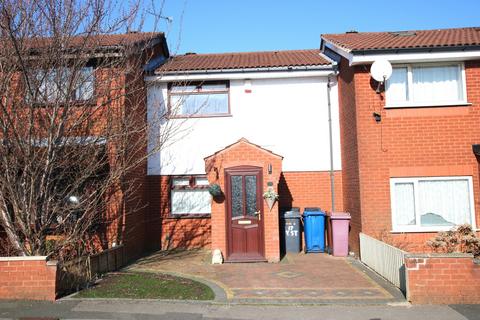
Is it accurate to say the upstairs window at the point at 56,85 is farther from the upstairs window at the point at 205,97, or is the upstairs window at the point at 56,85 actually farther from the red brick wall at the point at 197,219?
the red brick wall at the point at 197,219

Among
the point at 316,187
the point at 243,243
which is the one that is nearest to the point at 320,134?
the point at 316,187

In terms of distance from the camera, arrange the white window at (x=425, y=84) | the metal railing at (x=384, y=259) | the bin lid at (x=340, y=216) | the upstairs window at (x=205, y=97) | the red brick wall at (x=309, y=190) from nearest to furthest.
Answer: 1. the metal railing at (x=384, y=259)
2. the white window at (x=425, y=84)
3. the bin lid at (x=340, y=216)
4. the red brick wall at (x=309, y=190)
5. the upstairs window at (x=205, y=97)

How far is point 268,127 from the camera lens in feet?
40.4

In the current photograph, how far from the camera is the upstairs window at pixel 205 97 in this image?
12.4 meters

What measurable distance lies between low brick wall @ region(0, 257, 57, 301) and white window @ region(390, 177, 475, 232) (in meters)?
7.45

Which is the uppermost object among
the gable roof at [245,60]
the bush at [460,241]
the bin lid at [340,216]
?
the gable roof at [245,60]

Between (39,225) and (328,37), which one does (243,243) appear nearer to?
(39,225)

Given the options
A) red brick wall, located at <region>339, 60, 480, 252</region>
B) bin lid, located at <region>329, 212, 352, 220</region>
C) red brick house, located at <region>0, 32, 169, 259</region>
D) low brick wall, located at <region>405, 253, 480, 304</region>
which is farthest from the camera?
bin lid, located at <region>329, 212, 352, 220</region>

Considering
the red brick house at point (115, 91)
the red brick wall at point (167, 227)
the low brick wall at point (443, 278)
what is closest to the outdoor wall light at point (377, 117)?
the low brick wall at point (443, 278)

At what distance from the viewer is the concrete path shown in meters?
6.08

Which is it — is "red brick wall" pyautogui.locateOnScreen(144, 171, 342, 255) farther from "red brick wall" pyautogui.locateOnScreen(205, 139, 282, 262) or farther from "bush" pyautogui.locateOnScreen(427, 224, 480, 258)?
"bush" pyautogui.locateOnScreen(427, 224, 480, 258)

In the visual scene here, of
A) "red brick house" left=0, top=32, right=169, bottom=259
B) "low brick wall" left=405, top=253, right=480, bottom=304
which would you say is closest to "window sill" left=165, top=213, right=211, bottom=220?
"red brick house" left=0, top=32, right=169, bottom=259

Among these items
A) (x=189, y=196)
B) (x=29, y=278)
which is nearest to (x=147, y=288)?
(x=29, y=278)

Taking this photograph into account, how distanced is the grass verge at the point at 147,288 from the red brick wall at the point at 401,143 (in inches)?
179
